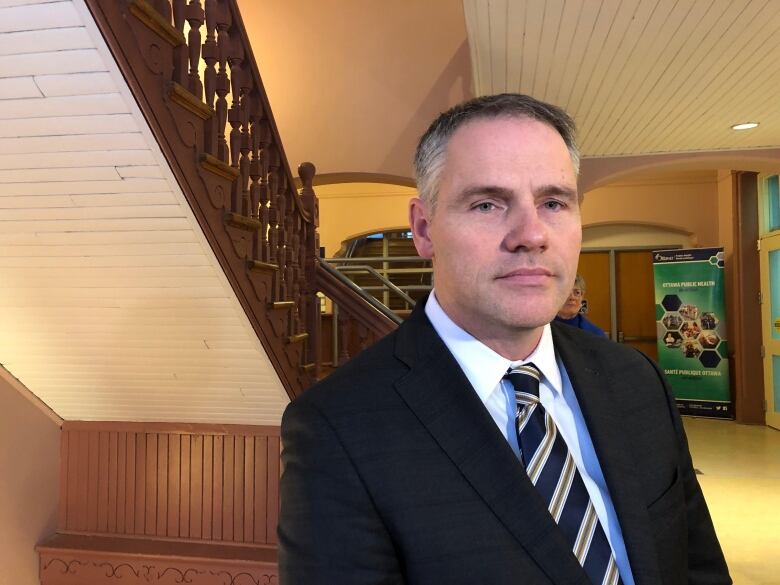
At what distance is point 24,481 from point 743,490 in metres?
4.85

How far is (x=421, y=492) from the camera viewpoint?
806mm

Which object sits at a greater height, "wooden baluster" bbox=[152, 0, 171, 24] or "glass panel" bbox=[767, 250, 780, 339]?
"wooden baluster" bbox=[152, 0, 171, 24]

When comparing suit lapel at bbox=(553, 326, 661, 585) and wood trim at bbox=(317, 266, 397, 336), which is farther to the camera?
wood trim at bbox=(317, 266, 397, 336)

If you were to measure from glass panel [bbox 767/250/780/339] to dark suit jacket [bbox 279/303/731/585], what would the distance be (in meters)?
6.52

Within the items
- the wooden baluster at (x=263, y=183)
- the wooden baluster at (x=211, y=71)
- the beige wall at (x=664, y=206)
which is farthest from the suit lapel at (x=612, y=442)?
the beige wall at (x=664, y=206)

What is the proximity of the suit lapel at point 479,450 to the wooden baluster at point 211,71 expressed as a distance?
1374 mm

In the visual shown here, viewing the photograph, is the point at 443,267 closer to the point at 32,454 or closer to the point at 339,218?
the point at 32,454

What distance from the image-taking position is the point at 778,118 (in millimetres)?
4152

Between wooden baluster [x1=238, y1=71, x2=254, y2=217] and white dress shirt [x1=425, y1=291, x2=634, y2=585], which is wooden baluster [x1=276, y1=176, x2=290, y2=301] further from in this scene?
white dress shirt [x1=425, y1=291, x2=634, y2=585]

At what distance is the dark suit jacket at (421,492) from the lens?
79cm

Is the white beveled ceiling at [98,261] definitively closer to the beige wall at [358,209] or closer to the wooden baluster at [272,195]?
the wooden baluster at [272,195]

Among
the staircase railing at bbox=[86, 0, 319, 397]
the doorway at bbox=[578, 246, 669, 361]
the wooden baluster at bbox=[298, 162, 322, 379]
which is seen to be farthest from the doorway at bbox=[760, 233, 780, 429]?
the staircase railing at bbox=[86, 0, 319, 397]

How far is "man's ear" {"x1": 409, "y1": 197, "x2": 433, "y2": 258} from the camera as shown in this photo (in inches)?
38.9

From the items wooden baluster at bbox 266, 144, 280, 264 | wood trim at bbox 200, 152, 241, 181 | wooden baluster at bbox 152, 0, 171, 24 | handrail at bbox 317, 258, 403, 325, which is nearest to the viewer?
wooden baluster at bbox 152, 0, 171, 24
